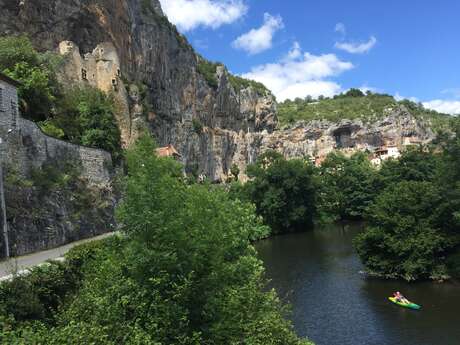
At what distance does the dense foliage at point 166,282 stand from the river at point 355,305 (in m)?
3.15

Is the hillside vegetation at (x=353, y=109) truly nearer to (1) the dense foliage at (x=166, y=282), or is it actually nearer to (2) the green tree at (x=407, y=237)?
(2) the green tree at (x=407, y=237)

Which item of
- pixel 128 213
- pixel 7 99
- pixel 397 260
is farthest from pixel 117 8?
pixel 128 213

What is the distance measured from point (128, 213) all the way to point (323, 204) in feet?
181

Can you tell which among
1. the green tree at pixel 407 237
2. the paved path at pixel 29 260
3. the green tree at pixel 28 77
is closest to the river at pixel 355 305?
the green tree at pixel 407 237

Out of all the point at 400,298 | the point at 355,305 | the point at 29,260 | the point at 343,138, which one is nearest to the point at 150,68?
the point at 355,305

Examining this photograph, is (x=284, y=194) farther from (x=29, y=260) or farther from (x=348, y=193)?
(x=29, y=260)

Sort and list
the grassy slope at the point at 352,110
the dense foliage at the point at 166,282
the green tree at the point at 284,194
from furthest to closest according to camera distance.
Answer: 1. the grassy slope at the point at 352,110
2. the green tree at the point at 284,194
3. the dense foliage at the point at 166,282

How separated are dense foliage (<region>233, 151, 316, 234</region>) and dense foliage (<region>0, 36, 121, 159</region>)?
28676 millimetres

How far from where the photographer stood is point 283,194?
58.7 metres

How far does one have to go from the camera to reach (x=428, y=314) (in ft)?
76.1

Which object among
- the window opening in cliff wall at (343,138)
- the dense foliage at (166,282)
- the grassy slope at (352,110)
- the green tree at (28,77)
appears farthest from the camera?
the grassy slope at (352,110)

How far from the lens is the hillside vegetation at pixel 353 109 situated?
122 m

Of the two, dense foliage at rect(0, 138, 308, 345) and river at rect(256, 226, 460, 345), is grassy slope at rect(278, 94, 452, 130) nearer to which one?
river at rect(256, 226, 460, 345)

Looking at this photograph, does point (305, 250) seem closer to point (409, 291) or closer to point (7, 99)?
point (409, 291)
